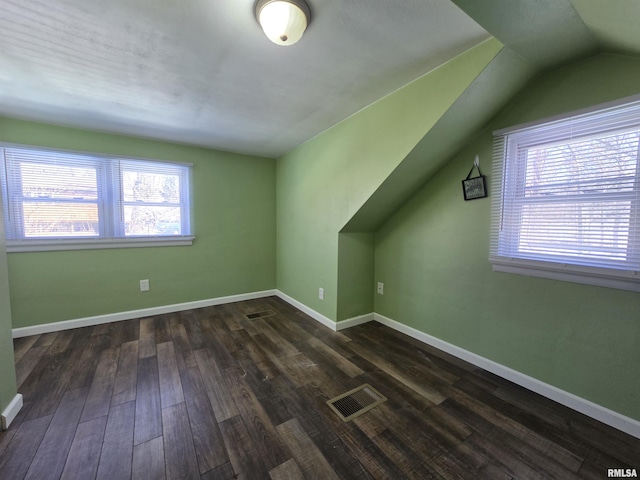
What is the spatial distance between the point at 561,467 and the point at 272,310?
279cm

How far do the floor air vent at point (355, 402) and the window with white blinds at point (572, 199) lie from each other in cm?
134

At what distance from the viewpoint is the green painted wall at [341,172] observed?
169 centimetres

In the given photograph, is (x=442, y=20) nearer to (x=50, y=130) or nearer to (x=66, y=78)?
(x=66, y=78)

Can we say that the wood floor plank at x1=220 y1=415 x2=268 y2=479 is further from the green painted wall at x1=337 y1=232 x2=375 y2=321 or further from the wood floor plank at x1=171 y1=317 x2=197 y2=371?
the green painted wall at x1=337 y1=232 x2=375 y2=321

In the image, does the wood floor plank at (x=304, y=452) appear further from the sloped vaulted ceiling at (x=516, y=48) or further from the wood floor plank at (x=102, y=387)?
the sloped vaulted ceiling at (x=516, y=48)

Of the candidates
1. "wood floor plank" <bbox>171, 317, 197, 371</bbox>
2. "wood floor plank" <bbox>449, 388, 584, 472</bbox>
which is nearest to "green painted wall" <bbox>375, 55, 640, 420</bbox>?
"wood floor plank" <bbox>449, 388, 584, 472</bbox>

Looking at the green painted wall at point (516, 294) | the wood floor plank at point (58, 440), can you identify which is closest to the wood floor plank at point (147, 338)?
the wood floor plank at point (58, 440)

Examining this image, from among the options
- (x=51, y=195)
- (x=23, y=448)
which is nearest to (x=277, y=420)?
(x=23, y=448)

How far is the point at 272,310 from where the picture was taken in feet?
10.9

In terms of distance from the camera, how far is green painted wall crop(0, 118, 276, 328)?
8.44 feet

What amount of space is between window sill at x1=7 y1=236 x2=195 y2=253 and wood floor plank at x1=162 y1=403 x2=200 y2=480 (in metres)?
2.13

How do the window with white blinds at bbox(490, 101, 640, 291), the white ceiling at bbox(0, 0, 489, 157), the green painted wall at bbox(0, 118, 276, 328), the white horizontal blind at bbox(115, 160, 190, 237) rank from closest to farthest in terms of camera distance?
the white ceiling at bbox(0, 0, 489, 157) < the window with white blinds at bbox(490, 101, 640, 291) < the green painted wall at bbox(0, 118, 276, 328) < the white horizontal blind at bbox(115, 160, 190, 237)

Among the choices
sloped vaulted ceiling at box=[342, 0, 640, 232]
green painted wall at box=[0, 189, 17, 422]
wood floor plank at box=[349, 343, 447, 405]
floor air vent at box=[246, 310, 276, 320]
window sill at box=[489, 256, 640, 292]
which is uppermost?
sloped vaulted ceiling at box=[342, 0, 640, 232]

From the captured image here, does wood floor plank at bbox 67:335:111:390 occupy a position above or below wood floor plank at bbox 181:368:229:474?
above
